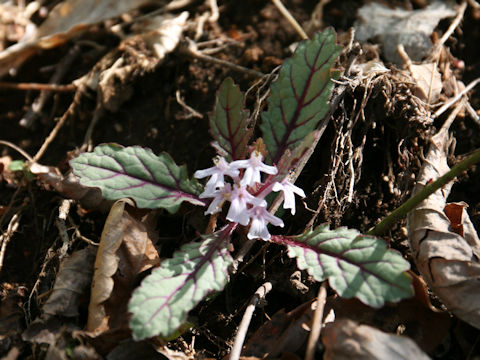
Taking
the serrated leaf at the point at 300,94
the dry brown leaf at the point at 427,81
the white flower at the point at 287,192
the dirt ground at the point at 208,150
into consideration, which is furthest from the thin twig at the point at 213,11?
the white flower at the point at 287,192

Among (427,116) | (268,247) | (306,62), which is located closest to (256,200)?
(268,247)

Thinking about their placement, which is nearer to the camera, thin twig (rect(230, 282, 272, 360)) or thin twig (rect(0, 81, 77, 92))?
thin twig (rect(230, 282, 272, 360))

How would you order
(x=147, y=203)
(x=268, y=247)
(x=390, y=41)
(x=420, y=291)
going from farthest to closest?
1. (x=390, y=41)
2. (x=268, y=247)
3. (x=147, y=203)
4. (x=420, y=291)

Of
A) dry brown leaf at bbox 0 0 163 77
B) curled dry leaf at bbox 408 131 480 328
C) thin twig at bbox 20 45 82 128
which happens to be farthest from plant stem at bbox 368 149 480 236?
dry brown leaf at bbox 0 0 163 77

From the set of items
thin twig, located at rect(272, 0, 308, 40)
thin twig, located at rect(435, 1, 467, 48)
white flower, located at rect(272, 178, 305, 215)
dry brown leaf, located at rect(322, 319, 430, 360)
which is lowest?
dry brown leaf, located at rect(322, 319, 430, 360)

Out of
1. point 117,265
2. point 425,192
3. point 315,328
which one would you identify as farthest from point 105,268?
point 425,192

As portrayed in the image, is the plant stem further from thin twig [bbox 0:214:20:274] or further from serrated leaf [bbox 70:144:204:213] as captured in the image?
thin twig [bbox 0:214:20:274]

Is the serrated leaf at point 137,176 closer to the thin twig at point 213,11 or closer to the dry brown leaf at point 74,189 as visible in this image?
the dry brown leaf at point 74,189

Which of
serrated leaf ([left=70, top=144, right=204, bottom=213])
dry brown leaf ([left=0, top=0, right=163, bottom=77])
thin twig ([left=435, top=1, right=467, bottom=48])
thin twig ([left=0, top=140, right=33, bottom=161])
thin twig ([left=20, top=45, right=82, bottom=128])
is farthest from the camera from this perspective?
dry brown leaf ([left=0, top=0, right=163, bottom=77])

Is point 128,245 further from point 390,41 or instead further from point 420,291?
point 390,41
